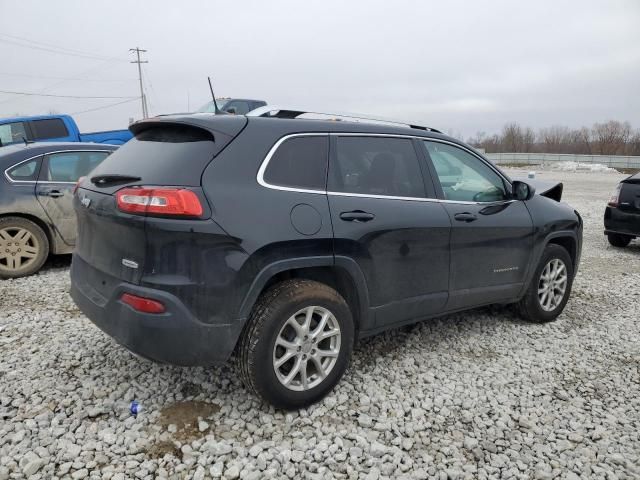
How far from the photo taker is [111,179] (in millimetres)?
2891

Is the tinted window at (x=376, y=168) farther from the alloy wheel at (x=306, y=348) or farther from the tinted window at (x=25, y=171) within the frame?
the tinted window at (x=25, y=171)

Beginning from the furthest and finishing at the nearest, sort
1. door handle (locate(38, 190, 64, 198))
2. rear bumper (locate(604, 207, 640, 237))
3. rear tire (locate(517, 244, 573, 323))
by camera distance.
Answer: rear bumper (locate(604, 207, 640, 237)) < door handle (locate(38, 190, 64, 198)) < rear tire (locate(517, 244, 573, 323))

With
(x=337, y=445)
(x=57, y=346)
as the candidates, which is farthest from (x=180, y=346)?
(x=57, y=346)

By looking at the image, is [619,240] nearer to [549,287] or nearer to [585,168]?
[549,287]

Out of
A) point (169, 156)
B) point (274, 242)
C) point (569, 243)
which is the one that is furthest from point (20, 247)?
point (569, 243)

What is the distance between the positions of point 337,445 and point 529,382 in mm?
1596

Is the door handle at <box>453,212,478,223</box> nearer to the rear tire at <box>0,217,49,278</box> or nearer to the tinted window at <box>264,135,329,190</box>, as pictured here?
the tinted window at <box>264,135,329,190</box>

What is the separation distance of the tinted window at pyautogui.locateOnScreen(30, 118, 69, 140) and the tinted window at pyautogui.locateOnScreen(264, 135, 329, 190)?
1030 centimetres

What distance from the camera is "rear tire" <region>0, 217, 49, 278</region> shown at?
5.53 meters

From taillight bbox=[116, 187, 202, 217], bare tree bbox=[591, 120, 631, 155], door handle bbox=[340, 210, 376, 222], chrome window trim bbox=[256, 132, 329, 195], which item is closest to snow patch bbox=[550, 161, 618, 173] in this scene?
bare tree bbox=[591, 120, 631, 155]

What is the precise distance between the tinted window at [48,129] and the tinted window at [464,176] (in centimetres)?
1036

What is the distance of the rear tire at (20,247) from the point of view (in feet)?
18.1

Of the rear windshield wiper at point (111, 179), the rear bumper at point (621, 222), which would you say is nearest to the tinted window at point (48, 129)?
the rear windshield wiper at point (111, 179)

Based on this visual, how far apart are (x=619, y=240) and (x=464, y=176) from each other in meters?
6.06
